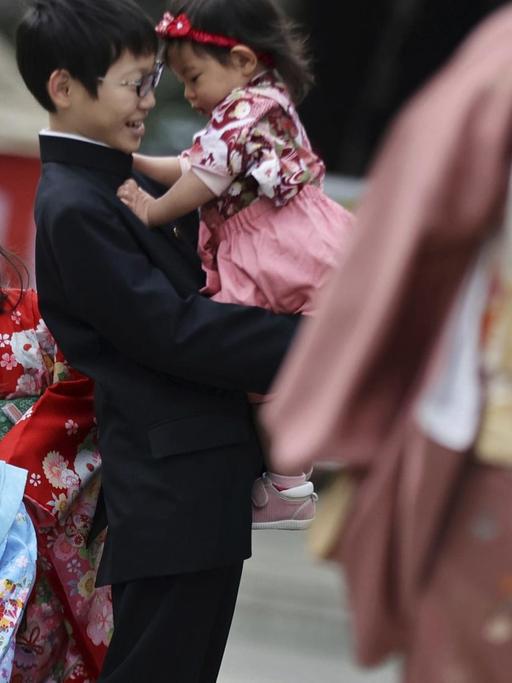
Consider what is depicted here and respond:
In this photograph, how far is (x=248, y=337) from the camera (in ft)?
8.41

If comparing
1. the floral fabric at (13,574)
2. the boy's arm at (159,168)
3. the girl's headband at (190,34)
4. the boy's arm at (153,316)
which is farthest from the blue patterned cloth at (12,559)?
the girl's headband at (190,34)

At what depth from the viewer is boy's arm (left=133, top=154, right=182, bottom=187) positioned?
9.64 feet

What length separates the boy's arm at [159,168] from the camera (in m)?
2.94

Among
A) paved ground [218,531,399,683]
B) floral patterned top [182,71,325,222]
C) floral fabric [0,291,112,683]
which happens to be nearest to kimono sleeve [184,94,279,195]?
floral patterned top [182,71,325,222]

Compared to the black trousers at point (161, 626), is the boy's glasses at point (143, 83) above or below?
above

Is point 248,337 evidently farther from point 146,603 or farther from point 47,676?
point 47,676

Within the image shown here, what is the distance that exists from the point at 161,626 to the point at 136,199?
79cm

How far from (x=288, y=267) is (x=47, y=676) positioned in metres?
1.04

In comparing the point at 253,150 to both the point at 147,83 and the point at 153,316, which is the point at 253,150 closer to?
the point at 147,83

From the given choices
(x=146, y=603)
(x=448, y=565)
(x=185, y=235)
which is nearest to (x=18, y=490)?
(x=146, y=603)

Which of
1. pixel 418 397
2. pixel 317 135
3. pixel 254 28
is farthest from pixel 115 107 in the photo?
pixel 317 135

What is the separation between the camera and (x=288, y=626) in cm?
492

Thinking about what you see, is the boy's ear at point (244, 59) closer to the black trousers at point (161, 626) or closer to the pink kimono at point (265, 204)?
the pink kimono at point (265, 204)

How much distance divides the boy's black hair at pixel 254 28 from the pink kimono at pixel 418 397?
1094 millimetres
